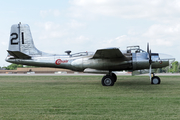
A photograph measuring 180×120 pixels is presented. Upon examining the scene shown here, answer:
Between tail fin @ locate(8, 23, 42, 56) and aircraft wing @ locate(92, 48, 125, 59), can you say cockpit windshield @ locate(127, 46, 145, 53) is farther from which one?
tail fin @ locate(8, 23, 42, 56)

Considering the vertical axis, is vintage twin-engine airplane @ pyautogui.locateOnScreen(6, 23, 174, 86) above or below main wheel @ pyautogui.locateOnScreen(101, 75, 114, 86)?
above

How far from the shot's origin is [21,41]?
54.9 feet

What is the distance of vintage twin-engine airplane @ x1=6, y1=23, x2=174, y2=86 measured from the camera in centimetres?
1414

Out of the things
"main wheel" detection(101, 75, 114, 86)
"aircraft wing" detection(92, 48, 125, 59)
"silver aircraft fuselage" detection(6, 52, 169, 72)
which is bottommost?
"main wheel" detection(101, 75, 114, 86)

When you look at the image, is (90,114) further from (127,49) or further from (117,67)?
(127,49)

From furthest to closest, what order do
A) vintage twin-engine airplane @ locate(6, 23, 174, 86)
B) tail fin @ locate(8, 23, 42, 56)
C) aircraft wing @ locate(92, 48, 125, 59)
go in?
1. tail fin @ locate(8, 23, 42, 56)
2. vintage twin-engine airplane @ locate(6, 23, 174, 86)
3. aircraft wing @ locate(92, 48, 125, 59)

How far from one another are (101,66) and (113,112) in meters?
8.41

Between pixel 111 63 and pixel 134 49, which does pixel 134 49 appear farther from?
pixel 111 63

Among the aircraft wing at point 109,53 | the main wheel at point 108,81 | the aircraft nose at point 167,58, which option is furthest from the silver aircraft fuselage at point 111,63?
the main wheel at point 108,81

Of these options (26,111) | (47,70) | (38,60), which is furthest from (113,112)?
(47,70)

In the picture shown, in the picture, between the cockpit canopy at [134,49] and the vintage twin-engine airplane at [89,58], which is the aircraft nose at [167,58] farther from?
the cockpit canopy at [134,49]

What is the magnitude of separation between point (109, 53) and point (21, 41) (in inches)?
335

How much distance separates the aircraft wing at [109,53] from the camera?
1267 centimetres

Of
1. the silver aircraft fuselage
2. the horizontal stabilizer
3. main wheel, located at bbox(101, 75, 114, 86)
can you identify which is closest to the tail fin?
the horizontal stabilizer
